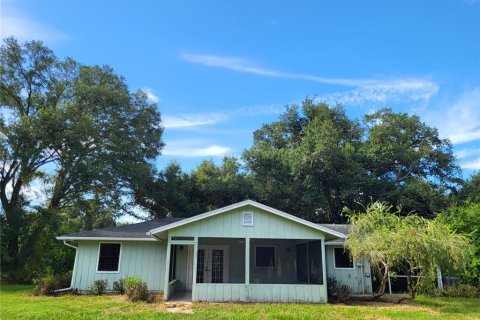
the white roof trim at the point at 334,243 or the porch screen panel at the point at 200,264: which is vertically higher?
the white roof trim at the point at 334,243

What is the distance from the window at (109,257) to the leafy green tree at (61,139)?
6.94 m

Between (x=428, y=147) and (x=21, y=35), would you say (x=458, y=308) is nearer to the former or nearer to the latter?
(x=428, y=147)

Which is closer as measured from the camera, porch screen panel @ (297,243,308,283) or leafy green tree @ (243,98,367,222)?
porch screen panel @ (297,243,308,283)

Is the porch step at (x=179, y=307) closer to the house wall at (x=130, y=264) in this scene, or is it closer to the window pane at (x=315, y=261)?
the house wall at (x=130, y=264)

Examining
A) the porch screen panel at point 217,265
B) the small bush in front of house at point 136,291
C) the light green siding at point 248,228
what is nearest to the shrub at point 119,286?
the small bush in front of house at point 136,291

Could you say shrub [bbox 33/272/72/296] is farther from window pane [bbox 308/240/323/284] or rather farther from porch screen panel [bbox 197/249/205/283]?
window pane [bbox 308/240/323/284]

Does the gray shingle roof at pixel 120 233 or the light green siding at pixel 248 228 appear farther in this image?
the gray shingle roof at pixel 120 233

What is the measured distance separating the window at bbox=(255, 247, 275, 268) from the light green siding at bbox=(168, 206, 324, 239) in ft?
13.1

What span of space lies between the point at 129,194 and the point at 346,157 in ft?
56.2

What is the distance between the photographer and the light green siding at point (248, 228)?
13031 mm

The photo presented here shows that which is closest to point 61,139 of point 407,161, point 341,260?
point 341,260

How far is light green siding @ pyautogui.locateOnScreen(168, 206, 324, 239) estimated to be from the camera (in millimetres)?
13031

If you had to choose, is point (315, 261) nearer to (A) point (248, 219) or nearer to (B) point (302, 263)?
(B) point (302, 263)

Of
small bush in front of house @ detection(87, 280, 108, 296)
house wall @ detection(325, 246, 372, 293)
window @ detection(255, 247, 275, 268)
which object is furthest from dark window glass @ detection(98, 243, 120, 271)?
house wall @ detection(325, 246, 372, 293)
